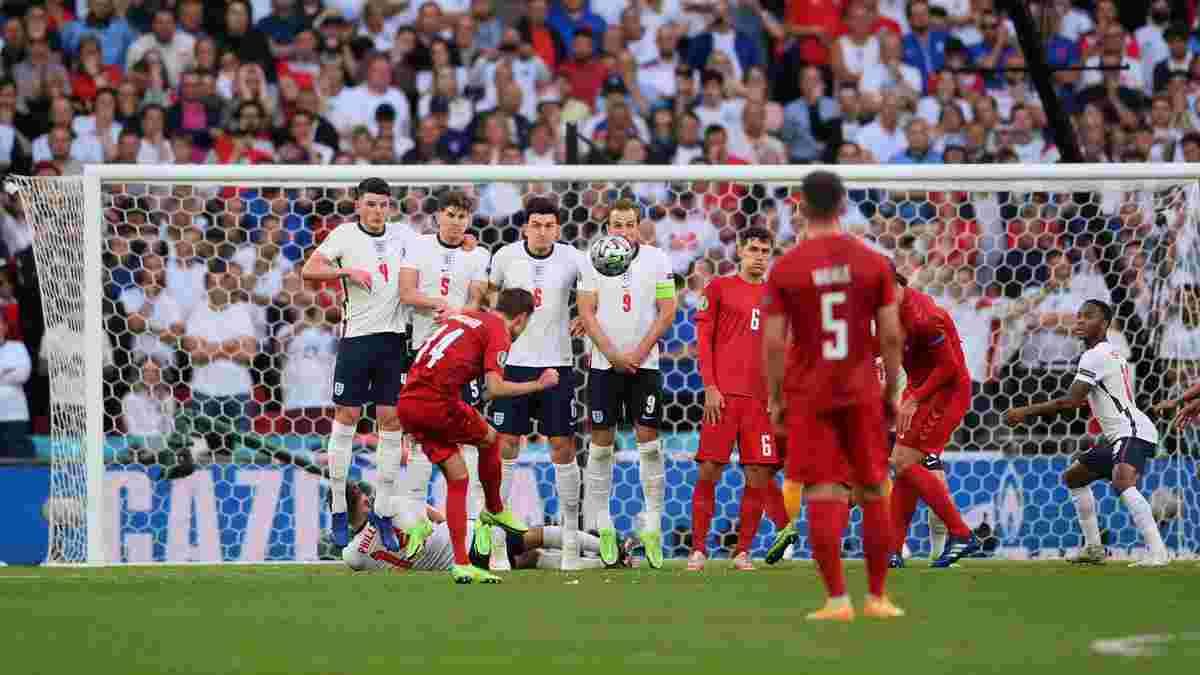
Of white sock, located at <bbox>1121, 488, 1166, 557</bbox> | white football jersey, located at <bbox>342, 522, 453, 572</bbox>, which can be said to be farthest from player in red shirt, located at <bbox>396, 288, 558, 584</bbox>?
white sock, located at <bbox>1121, 488, 1166, 557</bbox>

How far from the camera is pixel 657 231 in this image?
1526 cm

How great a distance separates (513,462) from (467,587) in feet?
8.80

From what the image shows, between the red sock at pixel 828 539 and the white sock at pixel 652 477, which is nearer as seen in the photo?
the red sock at pixel 828 539

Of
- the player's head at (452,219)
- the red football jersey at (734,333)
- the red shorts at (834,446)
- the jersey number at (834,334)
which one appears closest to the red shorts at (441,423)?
the red football jersey at (734,333)

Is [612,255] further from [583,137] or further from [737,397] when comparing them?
[583,137]

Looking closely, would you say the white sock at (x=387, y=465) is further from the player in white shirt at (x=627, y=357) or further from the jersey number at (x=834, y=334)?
the jersey number at (x=834, y=334)

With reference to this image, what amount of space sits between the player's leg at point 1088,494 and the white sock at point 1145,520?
0.23 meters

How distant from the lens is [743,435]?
12.0 meters

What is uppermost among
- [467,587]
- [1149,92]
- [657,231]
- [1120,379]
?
[1149,92]

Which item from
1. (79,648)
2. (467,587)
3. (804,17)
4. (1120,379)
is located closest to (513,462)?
(467,587)

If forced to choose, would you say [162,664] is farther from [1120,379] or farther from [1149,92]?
[1149,92]

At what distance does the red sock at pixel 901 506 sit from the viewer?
11.2 metres

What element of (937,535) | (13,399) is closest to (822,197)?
(937,535)

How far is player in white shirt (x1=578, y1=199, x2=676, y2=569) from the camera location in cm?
1230
